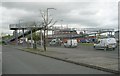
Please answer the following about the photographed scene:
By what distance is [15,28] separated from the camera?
89.5 meters

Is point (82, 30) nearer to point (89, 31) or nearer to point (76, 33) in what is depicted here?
point (89, 31)

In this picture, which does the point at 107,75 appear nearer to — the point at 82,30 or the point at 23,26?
the point at 23,26

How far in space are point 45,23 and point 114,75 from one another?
2849cm

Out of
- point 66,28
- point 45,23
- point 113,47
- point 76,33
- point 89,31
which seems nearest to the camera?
point 113,47

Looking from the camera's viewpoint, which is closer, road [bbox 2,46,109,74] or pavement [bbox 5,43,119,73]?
road [bbox 2,46,109,74]

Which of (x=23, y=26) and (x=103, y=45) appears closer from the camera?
(x=103, y=45)

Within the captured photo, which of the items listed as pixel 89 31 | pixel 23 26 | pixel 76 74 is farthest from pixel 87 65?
pixel 89 31

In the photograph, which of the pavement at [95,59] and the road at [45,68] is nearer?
the road at [45,68]

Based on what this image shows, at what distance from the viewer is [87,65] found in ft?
49.8

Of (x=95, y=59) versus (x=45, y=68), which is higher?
(x=45, y=68)

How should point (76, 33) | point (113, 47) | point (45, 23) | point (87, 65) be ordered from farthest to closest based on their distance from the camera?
point (76, 33)
point (45, 23)
point (113, 47)
point (87, 65)

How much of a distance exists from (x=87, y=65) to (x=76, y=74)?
3.81 m

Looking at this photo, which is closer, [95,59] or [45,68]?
[45,68]

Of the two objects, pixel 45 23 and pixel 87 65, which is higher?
pixel 45 23
